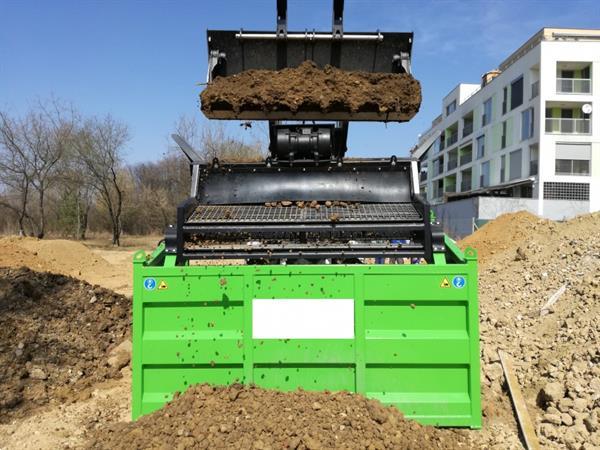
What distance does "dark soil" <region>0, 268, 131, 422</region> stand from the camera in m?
4.64

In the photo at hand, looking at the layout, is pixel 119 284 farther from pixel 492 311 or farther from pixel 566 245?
pixel 566 245

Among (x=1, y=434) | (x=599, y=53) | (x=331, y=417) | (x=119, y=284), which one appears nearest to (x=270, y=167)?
(x=331, y=417)

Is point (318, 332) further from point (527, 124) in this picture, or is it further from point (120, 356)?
point (527, 124)

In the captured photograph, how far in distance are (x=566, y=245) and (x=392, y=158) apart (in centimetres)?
827

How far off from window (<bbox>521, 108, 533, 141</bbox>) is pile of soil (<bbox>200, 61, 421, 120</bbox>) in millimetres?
34049

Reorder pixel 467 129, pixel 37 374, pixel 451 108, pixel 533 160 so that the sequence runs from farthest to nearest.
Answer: pixel 451 108 < pixel 467 129 < pixel 533 160 < pixel 37 374

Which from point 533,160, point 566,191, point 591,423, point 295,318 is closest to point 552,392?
point 591,423

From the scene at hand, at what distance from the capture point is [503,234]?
17156 millimetres

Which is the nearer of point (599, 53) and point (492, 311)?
point (492, 311)

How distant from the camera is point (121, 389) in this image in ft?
15.7

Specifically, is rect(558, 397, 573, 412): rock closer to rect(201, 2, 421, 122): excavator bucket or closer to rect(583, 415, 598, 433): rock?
rect(583, 415, 598, 433): rock

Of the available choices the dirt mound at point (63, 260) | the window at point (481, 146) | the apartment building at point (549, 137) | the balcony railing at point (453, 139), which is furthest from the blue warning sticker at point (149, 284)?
the balcony railing at point (453, 139)

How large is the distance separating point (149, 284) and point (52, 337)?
3.07 meters

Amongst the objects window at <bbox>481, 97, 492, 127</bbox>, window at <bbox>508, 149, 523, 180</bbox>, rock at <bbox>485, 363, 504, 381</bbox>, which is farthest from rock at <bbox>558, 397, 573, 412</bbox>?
window at <bbox>481, 97, 492, 127</bbox>
